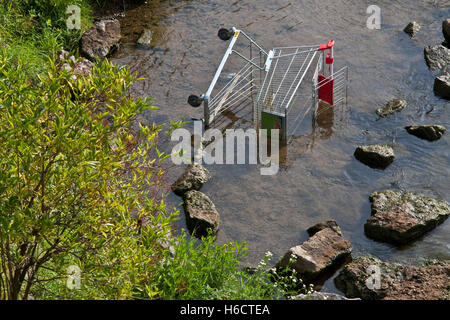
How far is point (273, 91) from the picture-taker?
9.70m

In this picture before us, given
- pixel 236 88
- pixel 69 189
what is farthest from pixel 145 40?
pixel 69 189

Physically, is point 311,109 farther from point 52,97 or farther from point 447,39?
point 52,97

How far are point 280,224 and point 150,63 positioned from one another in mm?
4507

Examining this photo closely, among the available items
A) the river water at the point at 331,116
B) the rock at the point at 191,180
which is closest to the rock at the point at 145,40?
the river water at the point at 331,116

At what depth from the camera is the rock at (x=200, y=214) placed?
7.69 m

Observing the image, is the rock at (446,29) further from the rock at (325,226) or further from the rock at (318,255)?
the rock at (318,255)

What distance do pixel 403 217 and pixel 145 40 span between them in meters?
6.17

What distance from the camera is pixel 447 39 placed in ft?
37.4

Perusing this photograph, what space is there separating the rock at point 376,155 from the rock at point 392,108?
975 millimetres

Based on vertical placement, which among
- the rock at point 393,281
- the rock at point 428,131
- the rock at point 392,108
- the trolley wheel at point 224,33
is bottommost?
the rock at point 393,281

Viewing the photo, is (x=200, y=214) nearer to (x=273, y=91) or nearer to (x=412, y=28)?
(x=273, y=91)

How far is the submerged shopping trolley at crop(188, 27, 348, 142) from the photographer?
9.21 m

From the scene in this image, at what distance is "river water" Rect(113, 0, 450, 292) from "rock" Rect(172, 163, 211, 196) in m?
0.11
